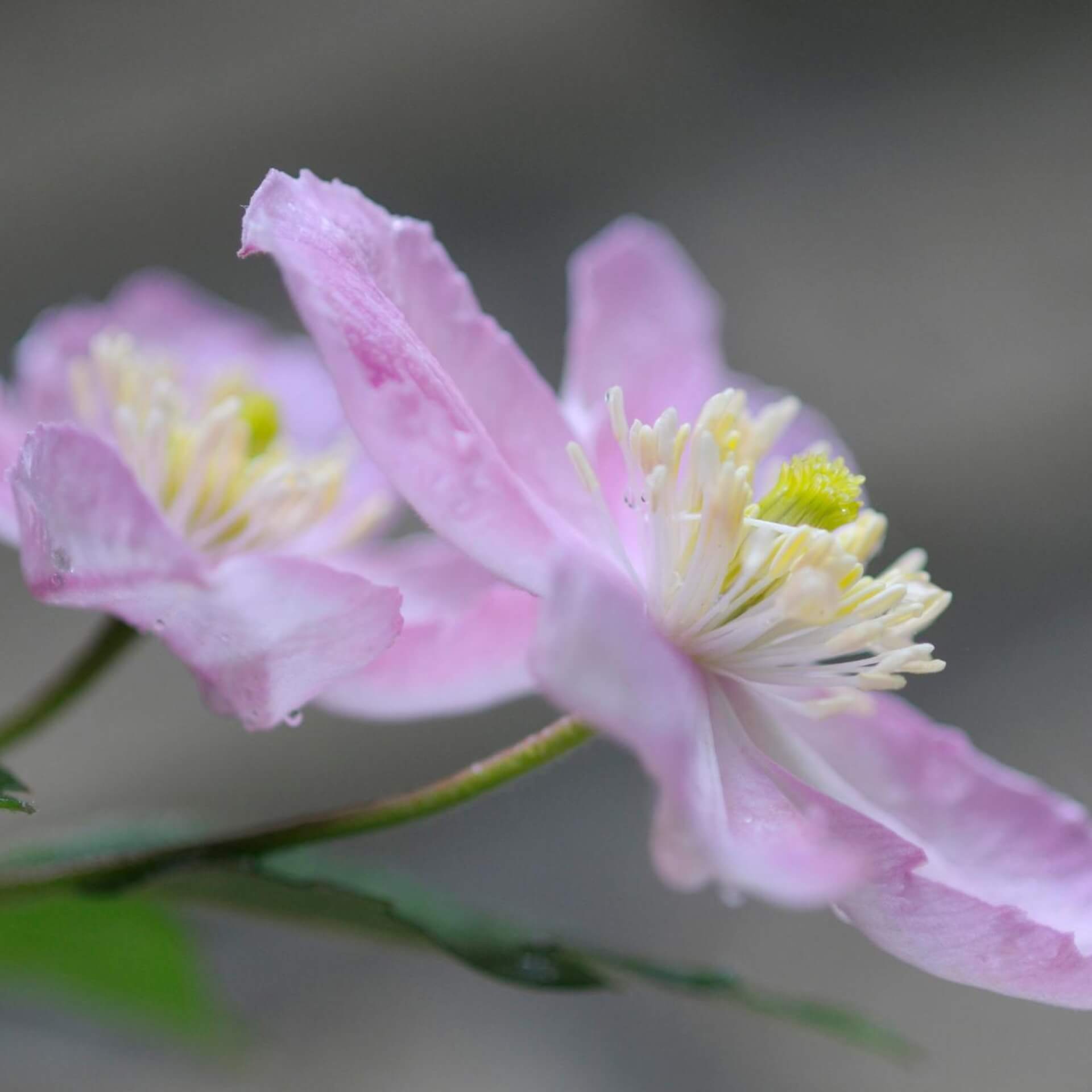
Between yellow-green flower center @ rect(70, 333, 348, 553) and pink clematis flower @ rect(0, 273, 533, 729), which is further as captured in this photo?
yellow-green flower center @ rect(70, 333, 348, 553)

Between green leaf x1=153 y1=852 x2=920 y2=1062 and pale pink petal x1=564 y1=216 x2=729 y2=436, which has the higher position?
pale pink petal x1=564 y1=216 x2=729 y2=436

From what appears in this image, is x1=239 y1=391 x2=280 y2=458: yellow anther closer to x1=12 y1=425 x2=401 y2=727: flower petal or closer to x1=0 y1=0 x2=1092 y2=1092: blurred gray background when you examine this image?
x1=12 y1=425 x2=401 y2=727: flower petal

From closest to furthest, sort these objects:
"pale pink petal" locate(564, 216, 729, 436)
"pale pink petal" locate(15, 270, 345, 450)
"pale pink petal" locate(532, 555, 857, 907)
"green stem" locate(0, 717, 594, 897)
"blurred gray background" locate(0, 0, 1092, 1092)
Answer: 1. "pale pink petal" locate(532, 555, 857, 907)
2. "green stem" locate(0, 717, 594, 897)
3. "pale pink petal" locate(564, 216, 729, 436)
4. "pale pink petal" locate(15, 270, 345, 450)
5. "blurred gray background" locate(0, 0, 1092, 1092)

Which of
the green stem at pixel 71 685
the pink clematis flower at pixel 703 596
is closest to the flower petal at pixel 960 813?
the pink clematis flower at pixel 703 596

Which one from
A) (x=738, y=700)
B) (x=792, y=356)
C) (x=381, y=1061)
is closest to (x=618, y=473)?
(x=738, y=700)

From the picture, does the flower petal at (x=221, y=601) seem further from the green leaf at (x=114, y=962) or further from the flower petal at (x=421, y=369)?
the green leaf at (x=114, y=962)

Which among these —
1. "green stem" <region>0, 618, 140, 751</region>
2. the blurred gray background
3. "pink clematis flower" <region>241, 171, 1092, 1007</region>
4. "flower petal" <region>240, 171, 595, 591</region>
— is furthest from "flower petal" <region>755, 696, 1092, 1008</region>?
the blurred gray background

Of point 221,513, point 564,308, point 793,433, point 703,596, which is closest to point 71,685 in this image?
point 221,513
